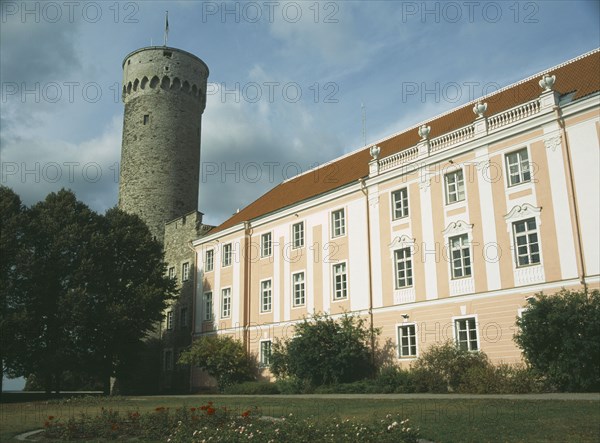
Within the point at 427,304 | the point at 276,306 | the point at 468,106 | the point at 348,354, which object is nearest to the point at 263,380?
the point at 276,306

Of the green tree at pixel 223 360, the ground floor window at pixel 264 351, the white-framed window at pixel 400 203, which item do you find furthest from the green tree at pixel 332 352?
the green tree at pixel 223 360

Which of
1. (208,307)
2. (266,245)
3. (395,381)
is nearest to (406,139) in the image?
(266,245)

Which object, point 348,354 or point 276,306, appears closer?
point 348,354

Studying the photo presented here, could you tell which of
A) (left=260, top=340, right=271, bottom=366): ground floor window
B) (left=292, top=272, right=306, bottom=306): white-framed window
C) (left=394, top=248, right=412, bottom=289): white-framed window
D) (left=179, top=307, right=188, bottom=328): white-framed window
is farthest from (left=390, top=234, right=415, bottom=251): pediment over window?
(left=179, top=307, right=188, bottom=328): white-framed window

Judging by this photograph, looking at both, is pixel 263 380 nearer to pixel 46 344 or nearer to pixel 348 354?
pixel 348 354

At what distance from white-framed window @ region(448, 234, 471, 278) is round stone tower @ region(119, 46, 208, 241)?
25.7 metres

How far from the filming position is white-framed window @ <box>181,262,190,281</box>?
1664 inches

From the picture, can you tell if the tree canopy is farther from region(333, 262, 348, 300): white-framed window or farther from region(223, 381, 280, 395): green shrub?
region(333, 262, 348, 300): white-framed window

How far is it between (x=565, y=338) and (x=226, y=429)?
12.0m

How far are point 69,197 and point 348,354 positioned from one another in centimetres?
1937

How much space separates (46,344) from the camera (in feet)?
107

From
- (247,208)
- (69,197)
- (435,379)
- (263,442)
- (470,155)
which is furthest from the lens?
(247,208)

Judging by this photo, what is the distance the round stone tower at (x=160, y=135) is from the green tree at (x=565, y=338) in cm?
3109

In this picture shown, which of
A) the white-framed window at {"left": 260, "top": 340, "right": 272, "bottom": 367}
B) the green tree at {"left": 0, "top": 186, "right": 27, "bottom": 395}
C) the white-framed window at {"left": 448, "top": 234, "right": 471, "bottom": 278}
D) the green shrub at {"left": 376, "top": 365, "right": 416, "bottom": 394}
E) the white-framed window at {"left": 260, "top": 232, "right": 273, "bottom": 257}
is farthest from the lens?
the white-framed window at {"left": 260, "top": 232, "right": 273, "bottom": 257}
